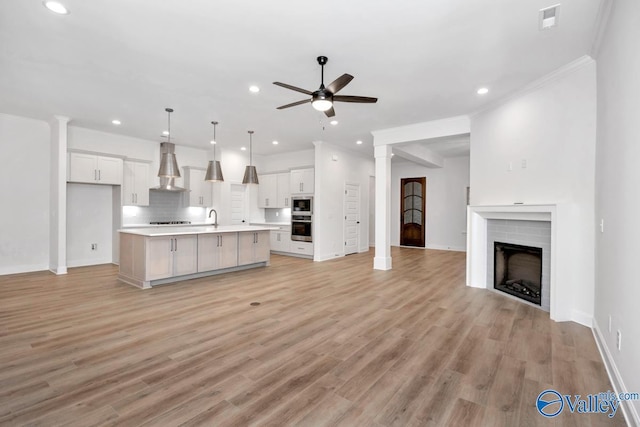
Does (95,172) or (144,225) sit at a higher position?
(95,172)

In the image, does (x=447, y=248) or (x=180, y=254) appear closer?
(x=180, y=254)

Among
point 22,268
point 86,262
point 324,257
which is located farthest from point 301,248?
point 22,268

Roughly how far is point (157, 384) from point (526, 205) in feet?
14.4

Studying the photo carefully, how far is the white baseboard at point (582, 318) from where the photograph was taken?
10.9 feet

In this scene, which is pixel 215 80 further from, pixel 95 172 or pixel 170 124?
pixel 95 172

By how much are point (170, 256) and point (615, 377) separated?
547cm

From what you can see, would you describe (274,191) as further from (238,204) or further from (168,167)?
(168,167)

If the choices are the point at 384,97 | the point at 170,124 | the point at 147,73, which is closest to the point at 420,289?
the point at 384,97

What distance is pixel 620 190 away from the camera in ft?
7.32

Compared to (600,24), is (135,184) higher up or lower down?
lower down

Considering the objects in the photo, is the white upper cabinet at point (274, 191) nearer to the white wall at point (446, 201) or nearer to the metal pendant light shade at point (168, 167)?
the metal pendant light shade at point (168, 167)

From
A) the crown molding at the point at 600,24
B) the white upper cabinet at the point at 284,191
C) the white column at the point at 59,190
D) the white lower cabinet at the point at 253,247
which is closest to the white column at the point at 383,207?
the white lower cabinet at the point at 253,247

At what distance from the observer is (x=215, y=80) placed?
3949mm

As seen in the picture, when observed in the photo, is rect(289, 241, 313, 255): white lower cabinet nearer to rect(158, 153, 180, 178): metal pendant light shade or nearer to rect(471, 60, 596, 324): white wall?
rect(158, 153, 180, 178): metal pendant light shade
